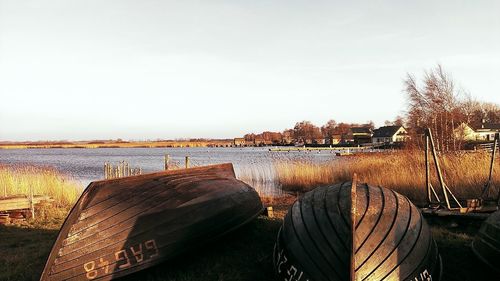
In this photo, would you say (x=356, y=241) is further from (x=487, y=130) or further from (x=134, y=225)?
(x=487, y=130)

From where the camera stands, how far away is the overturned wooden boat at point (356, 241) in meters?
3.46

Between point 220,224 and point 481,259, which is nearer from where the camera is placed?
point 481,259

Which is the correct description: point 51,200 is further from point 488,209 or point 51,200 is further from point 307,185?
point 488,209

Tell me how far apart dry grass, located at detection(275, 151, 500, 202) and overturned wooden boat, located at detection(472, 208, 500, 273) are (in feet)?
18.4

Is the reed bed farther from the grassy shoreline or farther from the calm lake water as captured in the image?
the calm lake water

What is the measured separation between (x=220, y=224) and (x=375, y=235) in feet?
8.72

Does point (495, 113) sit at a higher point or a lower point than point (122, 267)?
higher

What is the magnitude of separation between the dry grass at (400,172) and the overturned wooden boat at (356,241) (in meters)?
7.32

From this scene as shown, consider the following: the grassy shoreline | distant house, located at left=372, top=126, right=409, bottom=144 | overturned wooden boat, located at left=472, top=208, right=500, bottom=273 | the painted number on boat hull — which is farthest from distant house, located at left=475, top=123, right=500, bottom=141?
the painted number on boat hull

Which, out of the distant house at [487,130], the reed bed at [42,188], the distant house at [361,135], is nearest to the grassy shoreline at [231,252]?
the reed bed at [42,188]

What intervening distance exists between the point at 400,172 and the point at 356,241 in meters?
10.3

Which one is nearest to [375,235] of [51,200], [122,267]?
[122,267]

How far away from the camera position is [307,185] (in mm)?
16156

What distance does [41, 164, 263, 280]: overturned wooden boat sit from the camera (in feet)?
14.4
